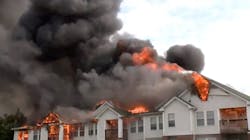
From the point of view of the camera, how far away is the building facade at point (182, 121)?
32.3 metres

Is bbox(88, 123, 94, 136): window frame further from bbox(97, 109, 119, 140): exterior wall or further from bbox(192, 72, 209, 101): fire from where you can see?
bbox(192, 72, 209, 101): fire

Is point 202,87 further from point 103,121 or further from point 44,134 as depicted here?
point 44,134

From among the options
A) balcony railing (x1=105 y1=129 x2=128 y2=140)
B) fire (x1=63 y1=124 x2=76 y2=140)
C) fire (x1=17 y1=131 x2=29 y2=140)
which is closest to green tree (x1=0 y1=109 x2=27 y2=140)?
fire (x1=17 y1=131 x2=29 y2=140)

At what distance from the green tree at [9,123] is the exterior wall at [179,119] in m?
28.3

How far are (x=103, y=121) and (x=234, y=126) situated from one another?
1336 centimetres

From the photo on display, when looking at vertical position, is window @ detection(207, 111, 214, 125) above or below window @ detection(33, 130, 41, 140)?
above

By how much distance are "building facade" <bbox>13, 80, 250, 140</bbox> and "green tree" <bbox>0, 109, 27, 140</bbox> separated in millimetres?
16545

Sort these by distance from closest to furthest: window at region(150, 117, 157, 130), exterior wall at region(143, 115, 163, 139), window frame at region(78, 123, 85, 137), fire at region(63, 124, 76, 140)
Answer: exterior wall at region(143, 115, 163, 139), window at region(150, 117, 157, 130), window frame at region(78, 123, 85, 137), fire at region(63, 124, 76, 140)

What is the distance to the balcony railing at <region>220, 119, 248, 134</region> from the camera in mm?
31391

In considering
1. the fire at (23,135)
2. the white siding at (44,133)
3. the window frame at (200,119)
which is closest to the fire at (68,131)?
the white siding at (44,133)

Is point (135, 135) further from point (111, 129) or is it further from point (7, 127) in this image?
point (7, 127)

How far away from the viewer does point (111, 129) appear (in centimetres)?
3853

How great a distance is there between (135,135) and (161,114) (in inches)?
140

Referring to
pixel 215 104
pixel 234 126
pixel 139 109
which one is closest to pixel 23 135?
pixel 139 109
